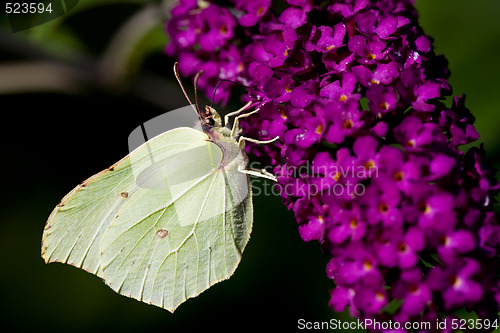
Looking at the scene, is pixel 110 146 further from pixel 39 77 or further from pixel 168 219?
pixel 168 219

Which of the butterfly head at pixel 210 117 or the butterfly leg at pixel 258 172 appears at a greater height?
the butterfly head at pixel 210 117

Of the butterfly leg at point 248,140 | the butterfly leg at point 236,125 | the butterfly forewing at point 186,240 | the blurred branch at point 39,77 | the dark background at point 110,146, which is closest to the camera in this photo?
the butterfly leg at point 248,140

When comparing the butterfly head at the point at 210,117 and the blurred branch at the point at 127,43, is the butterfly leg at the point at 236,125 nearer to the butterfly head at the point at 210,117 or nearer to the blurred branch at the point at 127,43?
the butterfly head at the point at 210,117

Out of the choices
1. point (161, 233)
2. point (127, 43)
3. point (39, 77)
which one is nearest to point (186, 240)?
point (161, 233)

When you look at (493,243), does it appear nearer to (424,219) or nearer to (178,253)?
(424,219)

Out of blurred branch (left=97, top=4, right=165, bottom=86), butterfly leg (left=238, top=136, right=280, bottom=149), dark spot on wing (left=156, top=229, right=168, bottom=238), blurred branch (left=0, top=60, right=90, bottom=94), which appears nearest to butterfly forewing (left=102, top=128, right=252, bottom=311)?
dark spot on wing (left=156, top=229, right=168, bottom=238)

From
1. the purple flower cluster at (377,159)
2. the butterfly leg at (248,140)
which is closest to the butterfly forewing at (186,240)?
the butterfly leg at (248,140)
